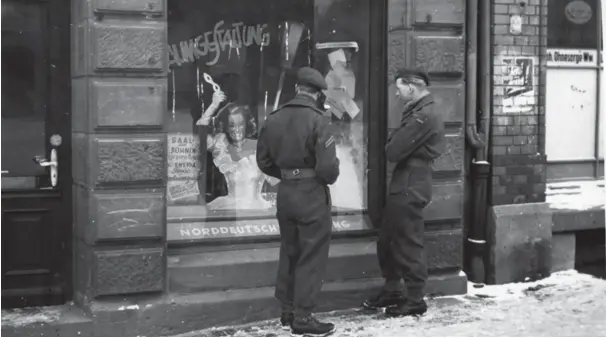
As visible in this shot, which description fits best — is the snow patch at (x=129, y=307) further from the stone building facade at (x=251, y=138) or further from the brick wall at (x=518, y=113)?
the brick wall at (x=518, y=113)

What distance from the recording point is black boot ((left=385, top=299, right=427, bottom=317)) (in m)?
6.62

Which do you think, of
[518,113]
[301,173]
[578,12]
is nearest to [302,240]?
[301,173]

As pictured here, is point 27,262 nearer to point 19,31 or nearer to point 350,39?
point 19,31

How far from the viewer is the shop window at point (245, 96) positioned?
6.81 meters

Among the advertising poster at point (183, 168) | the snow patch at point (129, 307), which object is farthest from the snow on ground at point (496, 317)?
the advertising poster at point (183, 168)

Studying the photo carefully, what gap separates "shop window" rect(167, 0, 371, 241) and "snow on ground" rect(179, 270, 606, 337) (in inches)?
37.9

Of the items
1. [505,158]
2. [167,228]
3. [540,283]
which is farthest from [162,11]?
[540,283]

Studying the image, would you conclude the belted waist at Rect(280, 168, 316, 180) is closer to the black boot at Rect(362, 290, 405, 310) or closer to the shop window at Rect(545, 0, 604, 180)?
the black boot at Rect(362, 290, 405, 310)

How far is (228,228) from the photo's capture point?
274 inches

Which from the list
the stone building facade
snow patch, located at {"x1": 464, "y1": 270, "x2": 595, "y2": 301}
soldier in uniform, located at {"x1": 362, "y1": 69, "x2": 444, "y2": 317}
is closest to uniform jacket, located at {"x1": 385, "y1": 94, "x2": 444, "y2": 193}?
soldier in uniform, located at {"x1": 362, "y1": 69, "x2": 444, "y2": 317}

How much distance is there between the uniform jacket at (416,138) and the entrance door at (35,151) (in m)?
2.58

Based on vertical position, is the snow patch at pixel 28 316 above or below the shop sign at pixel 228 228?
below

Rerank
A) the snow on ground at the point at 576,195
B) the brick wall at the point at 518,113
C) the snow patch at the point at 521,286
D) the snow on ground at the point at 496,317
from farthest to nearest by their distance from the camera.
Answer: the snow on ground at the point at 576,195
the brick wall at the point at 518,113
the snow patch at the point at 521,286
the snow on ground at the point at 496,317

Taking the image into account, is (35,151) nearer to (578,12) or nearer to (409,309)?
(409,309)
